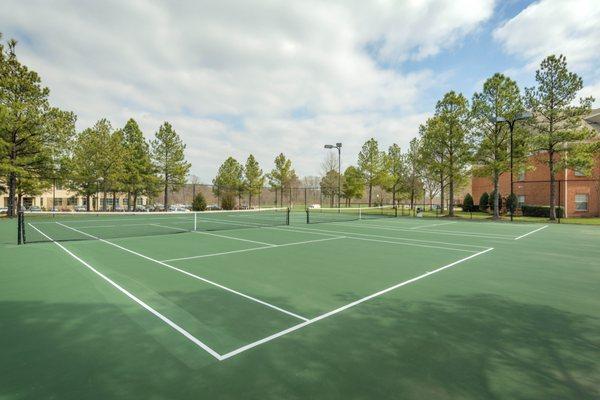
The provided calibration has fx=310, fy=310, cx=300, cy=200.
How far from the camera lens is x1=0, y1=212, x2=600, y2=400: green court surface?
3109mm

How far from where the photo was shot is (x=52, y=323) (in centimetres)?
455

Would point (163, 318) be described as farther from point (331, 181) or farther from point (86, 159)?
point (331, 181)

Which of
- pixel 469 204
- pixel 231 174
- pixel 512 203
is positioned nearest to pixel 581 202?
pixel 512 203

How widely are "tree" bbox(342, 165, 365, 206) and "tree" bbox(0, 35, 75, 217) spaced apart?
3859cm

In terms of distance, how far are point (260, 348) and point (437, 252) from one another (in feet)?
28.9

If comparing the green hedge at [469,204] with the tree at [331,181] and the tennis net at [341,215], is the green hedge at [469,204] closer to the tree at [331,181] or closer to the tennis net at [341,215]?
the tennis net at [341,215]

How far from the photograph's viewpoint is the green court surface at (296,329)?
3109mm

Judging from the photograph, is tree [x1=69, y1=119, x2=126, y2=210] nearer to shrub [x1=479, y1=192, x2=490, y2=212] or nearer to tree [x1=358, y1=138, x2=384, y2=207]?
tree [x1=358, y1=138, x2=384, y2=207]

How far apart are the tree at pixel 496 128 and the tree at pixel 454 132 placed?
986mm

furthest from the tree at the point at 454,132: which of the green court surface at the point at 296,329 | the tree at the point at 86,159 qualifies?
the tree at the point at 86,159

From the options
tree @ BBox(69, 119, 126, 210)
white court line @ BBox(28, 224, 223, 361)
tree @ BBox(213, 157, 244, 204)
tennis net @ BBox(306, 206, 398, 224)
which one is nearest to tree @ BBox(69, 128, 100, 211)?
tree @ BBox(69, 119, 126, 210)

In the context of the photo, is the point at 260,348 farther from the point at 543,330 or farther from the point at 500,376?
the point at 543,330

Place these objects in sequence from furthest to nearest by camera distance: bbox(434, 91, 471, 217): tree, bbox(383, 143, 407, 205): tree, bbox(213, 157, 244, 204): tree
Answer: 1. bbox(213, 157, 244, 204): tree
2. bbox(383, 143, 407, 205): tree
3. bbox(434, 91, 471, 217): tree

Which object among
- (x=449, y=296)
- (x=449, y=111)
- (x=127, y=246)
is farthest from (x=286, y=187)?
(x=449, y=296)
